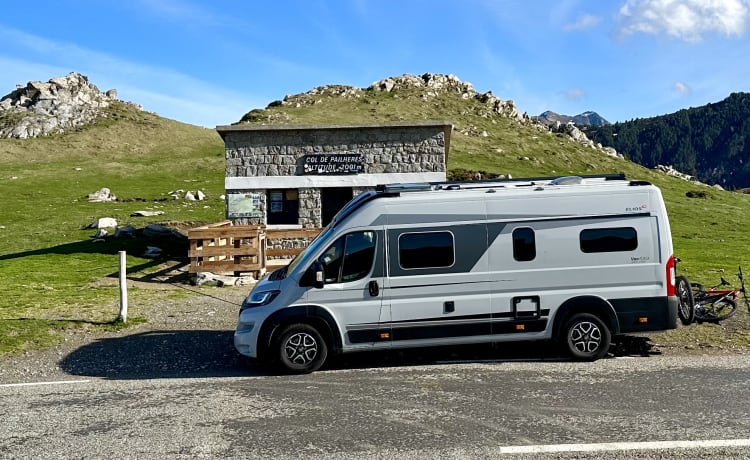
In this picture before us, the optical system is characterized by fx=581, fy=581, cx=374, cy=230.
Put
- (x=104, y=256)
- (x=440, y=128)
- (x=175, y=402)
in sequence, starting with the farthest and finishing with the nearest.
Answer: (x=104, y=256) < (x=440, y=128) < (x=175, y=402)

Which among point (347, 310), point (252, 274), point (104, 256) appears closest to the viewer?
point (347, 310)

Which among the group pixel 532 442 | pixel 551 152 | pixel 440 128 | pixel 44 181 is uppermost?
pixel 551 152

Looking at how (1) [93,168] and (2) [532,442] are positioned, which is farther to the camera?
(1) [93,168]

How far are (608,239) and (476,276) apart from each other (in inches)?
85.6

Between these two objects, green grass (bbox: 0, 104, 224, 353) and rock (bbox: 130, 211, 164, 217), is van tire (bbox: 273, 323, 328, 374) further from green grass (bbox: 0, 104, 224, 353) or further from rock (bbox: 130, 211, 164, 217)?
rock (bbox: 130, 211, 164, 217)

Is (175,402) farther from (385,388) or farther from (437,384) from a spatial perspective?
(437,384)

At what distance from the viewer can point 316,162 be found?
22250mm

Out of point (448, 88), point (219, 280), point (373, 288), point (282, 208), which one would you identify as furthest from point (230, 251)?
point (448, 88)

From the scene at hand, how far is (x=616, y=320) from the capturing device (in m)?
9.00

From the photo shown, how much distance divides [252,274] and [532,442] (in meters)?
14.3

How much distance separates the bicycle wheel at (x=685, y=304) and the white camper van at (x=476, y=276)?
1.74 metres

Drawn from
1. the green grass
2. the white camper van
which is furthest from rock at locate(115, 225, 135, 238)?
the white camper van

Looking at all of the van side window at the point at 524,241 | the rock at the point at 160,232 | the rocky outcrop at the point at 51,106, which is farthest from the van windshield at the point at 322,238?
the rocky outcrop at the point at 51,106

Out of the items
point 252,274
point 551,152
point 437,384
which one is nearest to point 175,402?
point 437,384
